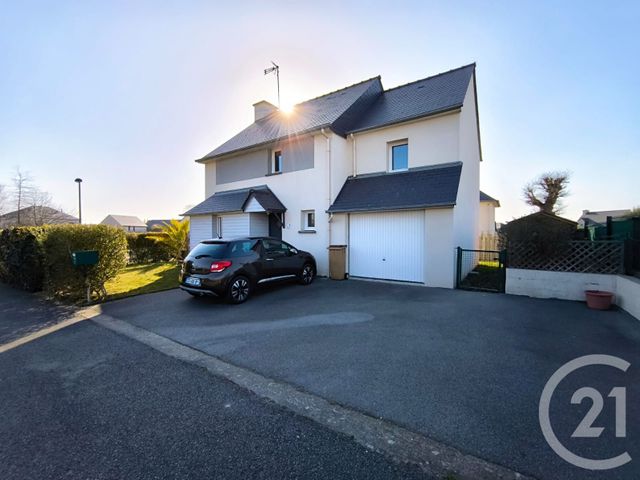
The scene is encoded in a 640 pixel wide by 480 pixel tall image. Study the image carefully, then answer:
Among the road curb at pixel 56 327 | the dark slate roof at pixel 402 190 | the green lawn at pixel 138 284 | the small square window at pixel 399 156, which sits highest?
the small square window at pixel 399 156

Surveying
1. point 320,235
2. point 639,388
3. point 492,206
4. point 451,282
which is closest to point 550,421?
point 639,388

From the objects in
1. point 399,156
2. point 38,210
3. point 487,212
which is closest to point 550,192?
point 487,212

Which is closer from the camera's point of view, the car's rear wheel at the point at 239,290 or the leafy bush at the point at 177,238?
the car's rear wheel at the point at 239,290

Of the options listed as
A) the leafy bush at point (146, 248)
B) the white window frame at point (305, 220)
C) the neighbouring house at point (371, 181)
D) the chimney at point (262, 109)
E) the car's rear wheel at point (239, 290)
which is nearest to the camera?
the car's rear wheel at point (239, 290)

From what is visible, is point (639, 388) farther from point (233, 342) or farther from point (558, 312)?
point (233, 342)

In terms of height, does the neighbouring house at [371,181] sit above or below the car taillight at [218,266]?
above

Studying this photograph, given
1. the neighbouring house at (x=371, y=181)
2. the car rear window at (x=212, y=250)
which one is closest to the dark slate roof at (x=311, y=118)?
the neighbouring house at (x=371, y=181)

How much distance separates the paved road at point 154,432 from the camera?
245 cm

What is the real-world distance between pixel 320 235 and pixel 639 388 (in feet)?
31.6

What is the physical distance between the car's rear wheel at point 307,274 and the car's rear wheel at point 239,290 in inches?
94.5

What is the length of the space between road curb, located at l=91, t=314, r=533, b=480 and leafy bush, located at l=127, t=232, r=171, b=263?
1646cm

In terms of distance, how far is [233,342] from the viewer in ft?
17.5

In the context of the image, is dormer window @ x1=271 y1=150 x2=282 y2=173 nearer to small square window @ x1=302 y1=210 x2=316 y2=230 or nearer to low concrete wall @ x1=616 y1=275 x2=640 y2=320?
small square window @ x1=302 y1=210 x2=316 y2=230

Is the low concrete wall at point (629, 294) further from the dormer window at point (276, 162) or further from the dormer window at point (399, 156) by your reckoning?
the dormer window at point (276, 162)
